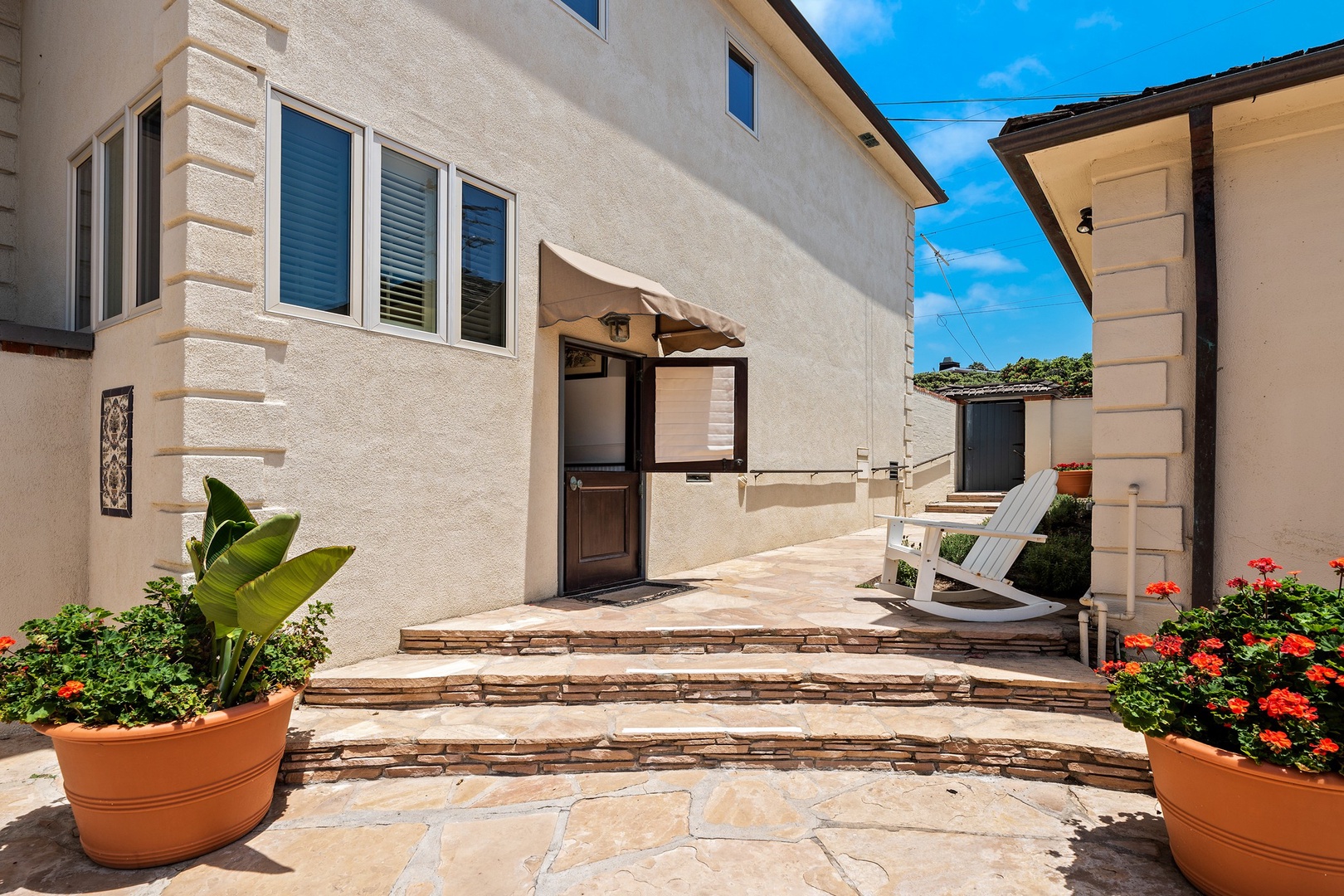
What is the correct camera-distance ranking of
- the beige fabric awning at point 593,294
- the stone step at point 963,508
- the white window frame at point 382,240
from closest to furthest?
1. the white window frame at point 382,240
2. the beige fabric awning at point 593,294
3. the stone step at point 963,508

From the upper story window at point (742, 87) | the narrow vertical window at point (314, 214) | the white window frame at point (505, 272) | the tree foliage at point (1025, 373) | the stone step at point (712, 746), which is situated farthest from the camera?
the tree foliage at point (1025, 373)

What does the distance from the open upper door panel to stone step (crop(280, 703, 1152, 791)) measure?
300 cm

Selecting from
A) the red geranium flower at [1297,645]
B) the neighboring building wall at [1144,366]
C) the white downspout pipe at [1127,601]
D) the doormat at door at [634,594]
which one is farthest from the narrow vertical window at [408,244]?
the red geranium flower at [1297,645]

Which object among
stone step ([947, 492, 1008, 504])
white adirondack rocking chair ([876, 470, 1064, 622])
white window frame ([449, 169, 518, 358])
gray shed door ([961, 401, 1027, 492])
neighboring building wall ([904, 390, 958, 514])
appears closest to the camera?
white adirondack rocking chair ([876, 470, 1064, 622])

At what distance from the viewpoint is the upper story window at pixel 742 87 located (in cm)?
862

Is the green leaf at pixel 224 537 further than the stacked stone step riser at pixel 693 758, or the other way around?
the stacked stone step riser at pixel 693 758

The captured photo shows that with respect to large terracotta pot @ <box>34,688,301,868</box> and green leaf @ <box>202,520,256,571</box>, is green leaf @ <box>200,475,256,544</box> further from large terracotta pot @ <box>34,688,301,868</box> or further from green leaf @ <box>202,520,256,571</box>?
large terracotta pot @ <box>34,688,301,868</box>

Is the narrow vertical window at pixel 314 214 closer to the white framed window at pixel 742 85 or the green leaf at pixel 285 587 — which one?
the green leaf at pixel 285 587

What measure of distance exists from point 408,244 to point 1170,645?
4.90 meters

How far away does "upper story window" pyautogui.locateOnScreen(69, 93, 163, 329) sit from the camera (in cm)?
445

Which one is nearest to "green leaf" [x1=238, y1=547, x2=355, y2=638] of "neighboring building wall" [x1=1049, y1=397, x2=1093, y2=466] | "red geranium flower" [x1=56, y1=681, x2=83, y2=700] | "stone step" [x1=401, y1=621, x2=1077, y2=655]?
"red geranium flower" [x1=56, y1=681, x2=83, y2=700]

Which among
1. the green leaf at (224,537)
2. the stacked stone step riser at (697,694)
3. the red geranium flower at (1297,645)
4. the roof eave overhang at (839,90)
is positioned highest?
the roof eave overhang at (839,90)

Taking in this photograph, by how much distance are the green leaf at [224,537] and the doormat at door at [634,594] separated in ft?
9.77

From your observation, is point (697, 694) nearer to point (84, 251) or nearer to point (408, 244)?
point (408, 244)
